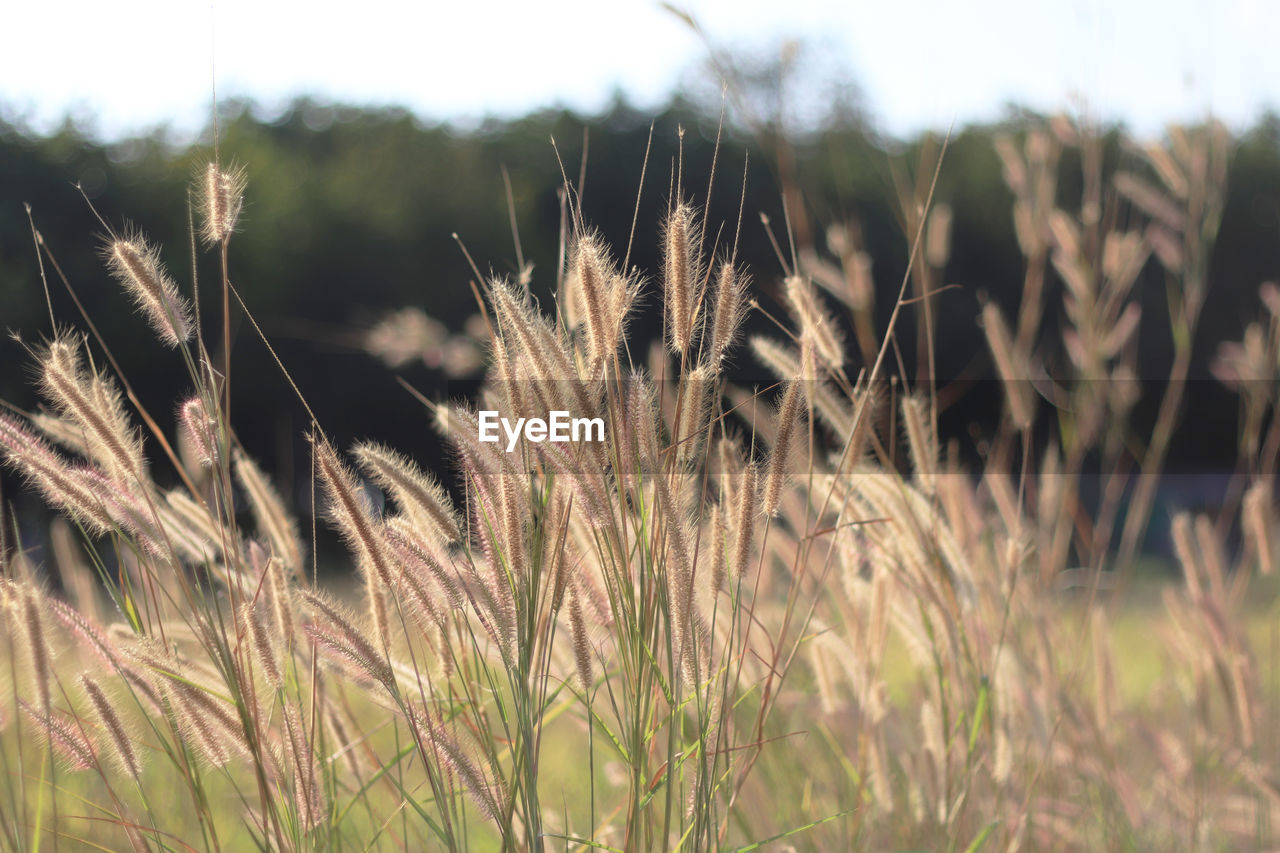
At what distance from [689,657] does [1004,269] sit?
11.5 m

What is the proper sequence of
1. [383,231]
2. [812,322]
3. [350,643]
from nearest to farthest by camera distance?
[350,643] → [812,322] → [383,231]

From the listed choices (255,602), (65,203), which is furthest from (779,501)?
(65,203)

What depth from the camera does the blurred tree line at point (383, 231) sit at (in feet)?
24.9

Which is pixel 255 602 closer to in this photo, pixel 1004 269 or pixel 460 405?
pixel 460 405

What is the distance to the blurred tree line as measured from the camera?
7602 mm

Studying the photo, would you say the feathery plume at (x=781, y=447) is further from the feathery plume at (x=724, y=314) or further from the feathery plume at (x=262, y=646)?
the feathery plume at (x=262, y=646)

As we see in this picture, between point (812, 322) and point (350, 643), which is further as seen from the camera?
point (812, 322)

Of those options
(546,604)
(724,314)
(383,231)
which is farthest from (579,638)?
(383,231)

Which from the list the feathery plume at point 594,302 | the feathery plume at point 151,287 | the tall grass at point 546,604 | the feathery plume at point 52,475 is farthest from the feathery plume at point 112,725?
the feathery plume at point 594,302

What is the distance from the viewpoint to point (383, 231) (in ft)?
31.3

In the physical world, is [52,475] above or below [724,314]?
below

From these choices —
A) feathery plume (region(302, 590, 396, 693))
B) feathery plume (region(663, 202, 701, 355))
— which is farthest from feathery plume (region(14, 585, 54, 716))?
feathery plume (region(663, 202, 701, 355))

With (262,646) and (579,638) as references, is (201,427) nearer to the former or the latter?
(262,646)

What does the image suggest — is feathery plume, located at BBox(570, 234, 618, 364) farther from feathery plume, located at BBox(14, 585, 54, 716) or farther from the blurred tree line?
the blurred tree line
